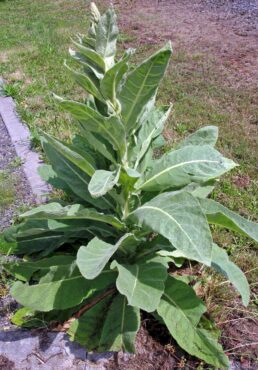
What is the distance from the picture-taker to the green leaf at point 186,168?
2250 mm

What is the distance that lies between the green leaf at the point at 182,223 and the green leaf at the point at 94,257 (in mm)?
219

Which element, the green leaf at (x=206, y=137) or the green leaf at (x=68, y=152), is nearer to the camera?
the green leaf at (x=68, y=152)

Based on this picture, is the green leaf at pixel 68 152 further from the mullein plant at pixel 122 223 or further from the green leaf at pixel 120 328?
the green leaf at pixel 120 328

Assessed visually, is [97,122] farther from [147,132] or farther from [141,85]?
[147,132]

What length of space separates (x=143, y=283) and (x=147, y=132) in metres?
0.90

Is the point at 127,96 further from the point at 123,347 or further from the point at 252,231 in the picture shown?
the point at 123,347

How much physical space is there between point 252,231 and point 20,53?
6775 mm

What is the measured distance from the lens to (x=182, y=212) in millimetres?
2070

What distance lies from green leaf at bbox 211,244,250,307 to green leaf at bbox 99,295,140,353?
0.53 meters

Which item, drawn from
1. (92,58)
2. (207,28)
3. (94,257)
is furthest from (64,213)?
(207,28)

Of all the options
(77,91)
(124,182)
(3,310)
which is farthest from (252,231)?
(77,91)

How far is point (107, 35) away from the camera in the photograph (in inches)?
84.1

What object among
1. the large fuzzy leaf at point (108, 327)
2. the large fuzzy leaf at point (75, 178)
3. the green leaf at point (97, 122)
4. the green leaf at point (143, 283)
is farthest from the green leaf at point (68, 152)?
the large fuzzy leaf at point (108, 327)

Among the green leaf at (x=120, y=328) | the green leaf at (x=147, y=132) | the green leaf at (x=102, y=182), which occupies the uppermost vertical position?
the green leaf at (x=102, y=182)
